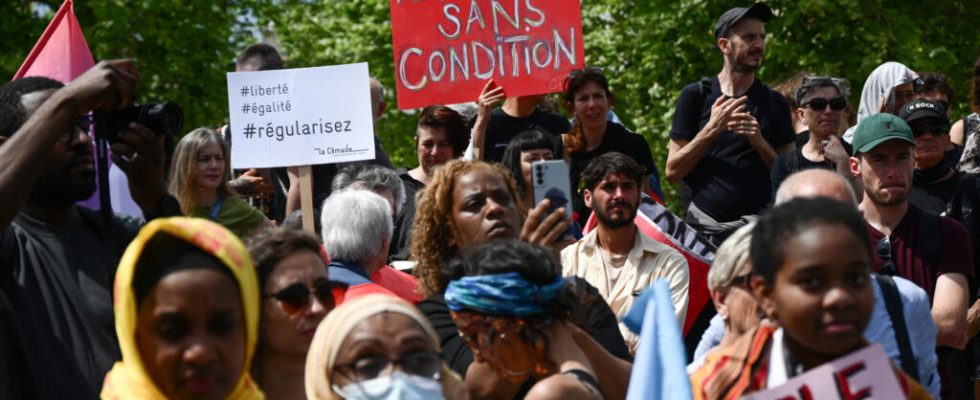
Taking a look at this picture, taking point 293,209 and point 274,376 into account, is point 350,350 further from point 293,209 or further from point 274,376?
point 293,209

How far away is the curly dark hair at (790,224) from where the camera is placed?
13.2 feet

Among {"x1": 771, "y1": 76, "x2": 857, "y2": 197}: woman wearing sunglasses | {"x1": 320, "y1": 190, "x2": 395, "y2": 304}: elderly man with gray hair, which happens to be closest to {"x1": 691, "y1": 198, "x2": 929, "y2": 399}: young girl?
{"x1": 320, "y1": 190, "x2": 395, "y2": 304}: elderly man with gray hair

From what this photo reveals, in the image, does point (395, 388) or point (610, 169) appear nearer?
point (395, 388)

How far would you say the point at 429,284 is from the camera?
5.66m

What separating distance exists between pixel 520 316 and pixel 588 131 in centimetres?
427

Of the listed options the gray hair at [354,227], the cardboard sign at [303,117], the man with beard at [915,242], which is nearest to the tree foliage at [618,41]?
the cardboard sign at [303,117]

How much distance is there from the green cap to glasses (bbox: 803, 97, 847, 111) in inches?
58.3

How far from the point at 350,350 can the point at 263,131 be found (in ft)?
14.6

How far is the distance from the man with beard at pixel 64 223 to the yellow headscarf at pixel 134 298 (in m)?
0.57

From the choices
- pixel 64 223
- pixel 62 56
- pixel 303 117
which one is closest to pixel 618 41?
pixel 303 117

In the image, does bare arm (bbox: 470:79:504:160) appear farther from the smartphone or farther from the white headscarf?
the smartphone

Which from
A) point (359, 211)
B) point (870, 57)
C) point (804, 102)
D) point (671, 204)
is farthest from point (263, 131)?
point (671, 204)

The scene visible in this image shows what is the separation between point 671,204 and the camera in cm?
1648

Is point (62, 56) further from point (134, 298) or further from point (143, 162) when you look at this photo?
point (134, 298)
